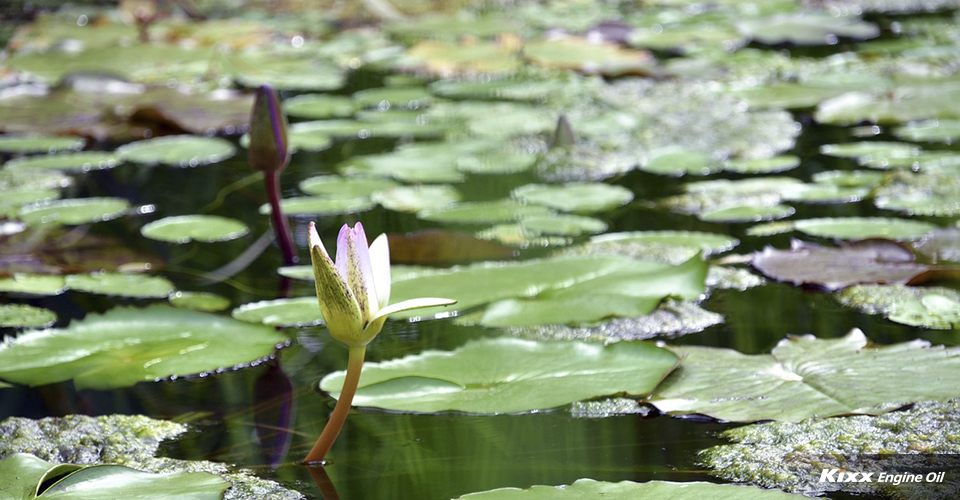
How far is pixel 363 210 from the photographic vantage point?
1808mm

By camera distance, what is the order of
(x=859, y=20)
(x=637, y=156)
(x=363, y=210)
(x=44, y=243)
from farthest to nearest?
(x=859, y=20), (x=637, y=156), (x=363, y=210), (x=44, y=243)

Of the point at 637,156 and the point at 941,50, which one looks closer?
the point at 637,156

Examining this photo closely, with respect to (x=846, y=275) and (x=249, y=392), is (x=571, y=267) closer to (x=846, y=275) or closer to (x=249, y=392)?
(x=846, y=275)

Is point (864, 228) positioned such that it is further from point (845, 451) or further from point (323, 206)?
point (323, 206)

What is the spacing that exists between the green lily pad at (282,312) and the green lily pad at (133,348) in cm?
4

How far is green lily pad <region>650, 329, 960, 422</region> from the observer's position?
3.06 feet

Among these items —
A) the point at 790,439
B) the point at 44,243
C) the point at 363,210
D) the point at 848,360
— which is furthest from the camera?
the point at 363,210

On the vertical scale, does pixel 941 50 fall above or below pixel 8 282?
above

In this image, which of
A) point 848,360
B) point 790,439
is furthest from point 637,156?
point 790,439

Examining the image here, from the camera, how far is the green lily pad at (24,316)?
50.9 inches

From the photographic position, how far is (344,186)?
1938 millimetres

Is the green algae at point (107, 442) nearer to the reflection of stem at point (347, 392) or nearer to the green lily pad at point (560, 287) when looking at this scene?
the reflection of stem at point (347, 392)

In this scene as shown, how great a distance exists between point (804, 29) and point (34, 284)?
2.77 meters

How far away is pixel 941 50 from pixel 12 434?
2812 mm
